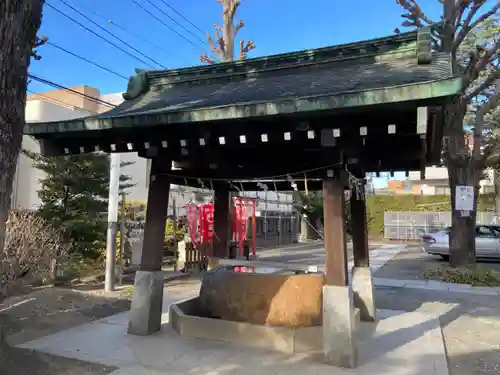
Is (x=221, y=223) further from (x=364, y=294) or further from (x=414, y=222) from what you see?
(x=414, y=222)

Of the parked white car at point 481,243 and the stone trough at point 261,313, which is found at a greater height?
the parked white car at point 481,243

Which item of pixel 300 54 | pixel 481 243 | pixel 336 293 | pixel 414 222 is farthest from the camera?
pixel 414 222

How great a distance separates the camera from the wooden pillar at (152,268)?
6.06m

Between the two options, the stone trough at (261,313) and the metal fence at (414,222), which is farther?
the metal fence at (414,222)

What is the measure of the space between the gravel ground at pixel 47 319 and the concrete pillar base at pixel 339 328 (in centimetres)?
260

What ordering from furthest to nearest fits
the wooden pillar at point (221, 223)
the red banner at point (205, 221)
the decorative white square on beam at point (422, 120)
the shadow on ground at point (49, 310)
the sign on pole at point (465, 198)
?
the red banner at point (205, 221) < the sign on pole at point (465, 198) < the wooden pillar at point (221, 223) < the shadow on ground at point (49, 310) < the decorative white square on beam at point (422, 120)

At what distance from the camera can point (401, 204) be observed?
3325 centimetres

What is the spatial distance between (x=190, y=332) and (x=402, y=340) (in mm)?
3127

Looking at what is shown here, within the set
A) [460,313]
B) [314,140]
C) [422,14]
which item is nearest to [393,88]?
[314,140]

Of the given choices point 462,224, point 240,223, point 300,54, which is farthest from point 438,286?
point 300,54

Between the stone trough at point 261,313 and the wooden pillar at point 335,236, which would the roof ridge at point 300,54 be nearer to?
the wooden pillar at point 335,236

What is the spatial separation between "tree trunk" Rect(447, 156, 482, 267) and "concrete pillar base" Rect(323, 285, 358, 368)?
9.18 meters

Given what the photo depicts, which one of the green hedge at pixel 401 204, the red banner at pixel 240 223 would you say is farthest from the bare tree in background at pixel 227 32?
the green hedge at pixel 401 204

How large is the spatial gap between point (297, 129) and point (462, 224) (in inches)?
392
